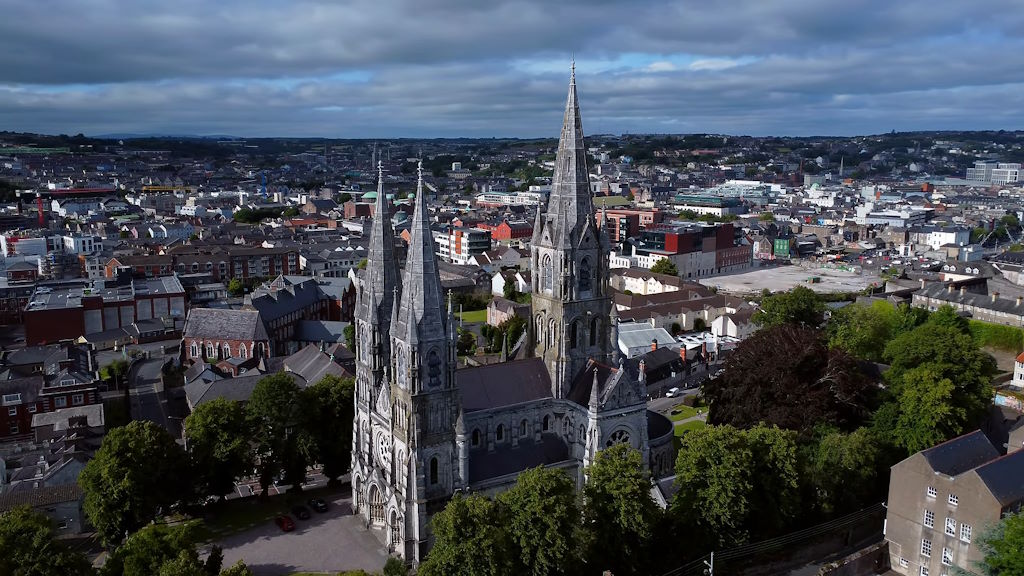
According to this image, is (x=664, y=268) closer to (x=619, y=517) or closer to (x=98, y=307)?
(x=98, y=307)

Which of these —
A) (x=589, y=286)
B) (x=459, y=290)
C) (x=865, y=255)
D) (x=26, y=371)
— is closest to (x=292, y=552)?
(x=589, y=286)

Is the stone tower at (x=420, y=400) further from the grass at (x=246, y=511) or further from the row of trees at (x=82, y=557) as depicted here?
the grass at (x=246, y=511)

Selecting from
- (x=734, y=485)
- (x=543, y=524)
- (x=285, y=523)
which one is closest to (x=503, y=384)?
(x=543, y=524)

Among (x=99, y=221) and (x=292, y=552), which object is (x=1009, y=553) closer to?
(x=292, y=552)

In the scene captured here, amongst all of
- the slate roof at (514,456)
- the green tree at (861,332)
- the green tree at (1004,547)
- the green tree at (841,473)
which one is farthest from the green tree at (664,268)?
the green tree at (1004,547)

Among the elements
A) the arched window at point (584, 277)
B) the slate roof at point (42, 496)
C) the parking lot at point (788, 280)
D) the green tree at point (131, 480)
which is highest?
the arched window at point (584, 277)

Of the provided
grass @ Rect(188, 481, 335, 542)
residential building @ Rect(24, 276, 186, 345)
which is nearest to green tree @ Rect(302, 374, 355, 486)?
grass @ Rect(188, 481, 335, 542)

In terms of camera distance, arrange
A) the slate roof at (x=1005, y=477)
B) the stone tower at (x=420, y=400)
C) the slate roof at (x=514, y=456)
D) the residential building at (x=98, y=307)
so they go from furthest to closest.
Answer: the residential building at (x=98, y=307)
the slate roof at (x=514, y=456)
the stone tower at (x=420, y=400)
the slate roof at (x=1005, y=477)
